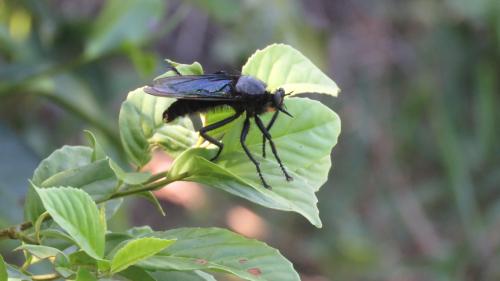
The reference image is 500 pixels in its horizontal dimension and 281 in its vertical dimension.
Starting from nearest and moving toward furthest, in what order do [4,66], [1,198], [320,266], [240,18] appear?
[1,198], [4,66], [240,18], [320,266]

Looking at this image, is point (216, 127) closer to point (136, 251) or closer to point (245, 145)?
point (245, 145)

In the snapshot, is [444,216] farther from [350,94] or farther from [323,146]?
[323,146]

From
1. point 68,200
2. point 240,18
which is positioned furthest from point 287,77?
point 240,18

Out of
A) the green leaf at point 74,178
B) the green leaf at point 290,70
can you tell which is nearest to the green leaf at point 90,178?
the green leaf at point 74,178

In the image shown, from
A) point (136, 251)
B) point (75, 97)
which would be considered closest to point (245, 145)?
point (136, 251)

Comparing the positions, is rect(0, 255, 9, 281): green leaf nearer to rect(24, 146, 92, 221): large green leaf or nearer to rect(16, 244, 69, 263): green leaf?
rect(16, 244, 69, 263): green leaf

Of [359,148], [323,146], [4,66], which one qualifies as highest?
[323,146]

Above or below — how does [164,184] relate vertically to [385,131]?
above
